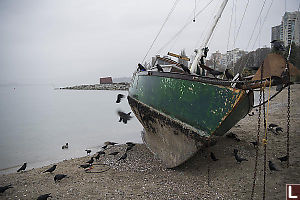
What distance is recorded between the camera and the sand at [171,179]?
13.0 ft

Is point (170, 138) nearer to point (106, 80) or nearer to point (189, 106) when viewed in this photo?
point (189, 106)

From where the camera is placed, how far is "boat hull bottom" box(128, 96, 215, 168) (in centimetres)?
450

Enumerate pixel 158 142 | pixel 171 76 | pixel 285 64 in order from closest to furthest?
Answer: pixel 285 64 < pixel 171 76 < pixel 158 142

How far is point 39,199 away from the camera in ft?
12.8

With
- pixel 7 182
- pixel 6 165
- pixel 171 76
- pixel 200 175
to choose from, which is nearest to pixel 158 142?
pixel 200 175

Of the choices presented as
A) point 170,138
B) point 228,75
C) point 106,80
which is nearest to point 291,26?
point 228,75

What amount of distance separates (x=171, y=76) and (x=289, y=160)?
11.8 ft

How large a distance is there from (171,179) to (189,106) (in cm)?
187

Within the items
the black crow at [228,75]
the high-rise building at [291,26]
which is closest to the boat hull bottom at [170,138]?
the black crow at [228,75]

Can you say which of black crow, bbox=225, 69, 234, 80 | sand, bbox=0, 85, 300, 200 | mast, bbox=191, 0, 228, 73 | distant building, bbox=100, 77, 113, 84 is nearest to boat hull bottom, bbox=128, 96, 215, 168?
sand, bbox=0, 85, 300, 200

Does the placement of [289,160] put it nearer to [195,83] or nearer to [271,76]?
[271,76]

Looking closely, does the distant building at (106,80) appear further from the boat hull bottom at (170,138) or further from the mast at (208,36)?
the mast at (208,36)

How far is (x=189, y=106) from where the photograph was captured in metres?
4.59

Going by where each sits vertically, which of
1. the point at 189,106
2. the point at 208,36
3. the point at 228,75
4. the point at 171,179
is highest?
the point at 208,36
